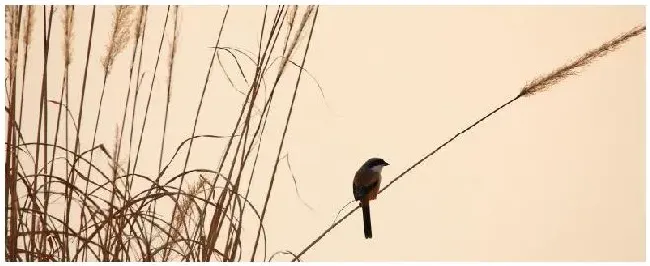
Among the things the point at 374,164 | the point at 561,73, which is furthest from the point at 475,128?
the point at 561,73

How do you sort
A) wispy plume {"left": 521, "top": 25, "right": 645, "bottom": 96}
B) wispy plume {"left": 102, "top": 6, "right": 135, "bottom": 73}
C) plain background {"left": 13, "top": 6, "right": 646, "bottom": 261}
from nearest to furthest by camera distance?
1. wispy plume {"left": 521, "top": 25, "right": 645, "bottom": 96}
2. wispy plume {"left": 102, "top": 6, "right": 135, "bottom": 73}
3. plain background {"left": 13, "top": 6, "right": 646, "bottom": 261}

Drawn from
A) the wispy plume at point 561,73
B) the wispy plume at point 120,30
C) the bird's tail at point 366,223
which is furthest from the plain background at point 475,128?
the wispy plume at point 561,73

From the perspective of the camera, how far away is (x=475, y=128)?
214 cm

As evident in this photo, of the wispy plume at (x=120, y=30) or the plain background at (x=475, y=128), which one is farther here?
the plain background at (x=475, y=128)

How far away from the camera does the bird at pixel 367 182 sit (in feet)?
6.97

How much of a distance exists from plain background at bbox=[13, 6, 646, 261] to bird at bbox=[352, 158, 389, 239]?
3cm

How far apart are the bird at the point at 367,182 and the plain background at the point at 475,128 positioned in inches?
1.3

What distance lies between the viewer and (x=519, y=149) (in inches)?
84.0

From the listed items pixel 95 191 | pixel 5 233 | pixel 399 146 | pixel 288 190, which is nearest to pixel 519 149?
pixel 399 146

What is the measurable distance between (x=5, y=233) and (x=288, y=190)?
25.1 inches

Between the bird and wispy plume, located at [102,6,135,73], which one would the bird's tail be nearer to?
the bird

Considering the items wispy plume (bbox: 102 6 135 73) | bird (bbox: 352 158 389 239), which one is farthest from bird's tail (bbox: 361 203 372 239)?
wispy plume (bbox: 102 6 135 73)

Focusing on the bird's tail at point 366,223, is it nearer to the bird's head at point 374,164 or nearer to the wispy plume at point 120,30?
the bird's head at point 374,164

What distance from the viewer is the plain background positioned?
2016mm
